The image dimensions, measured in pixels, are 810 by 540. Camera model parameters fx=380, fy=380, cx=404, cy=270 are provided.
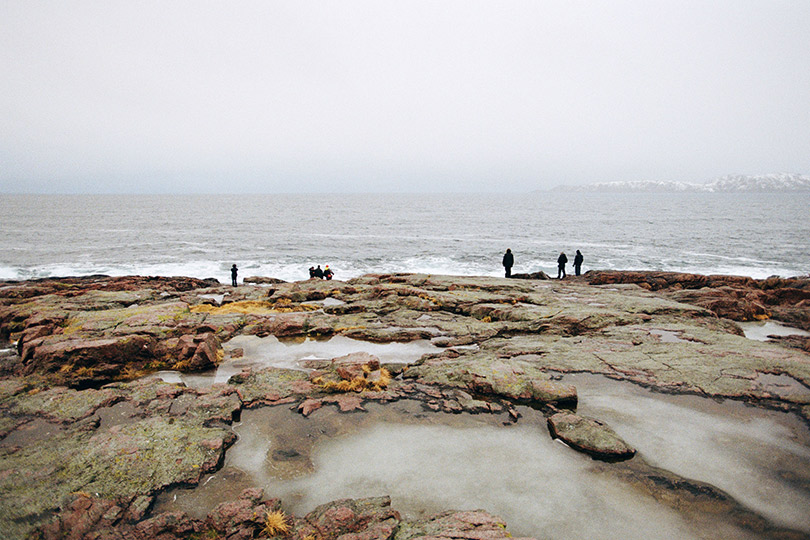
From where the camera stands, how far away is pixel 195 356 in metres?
13.0

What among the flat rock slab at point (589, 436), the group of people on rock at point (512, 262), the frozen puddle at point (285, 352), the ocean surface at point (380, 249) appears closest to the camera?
the flat rock slab at point (589, 436)

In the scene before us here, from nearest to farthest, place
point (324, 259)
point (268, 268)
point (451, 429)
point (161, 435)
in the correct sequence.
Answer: point (161, 435), point (451, 429), point (268, 268), point (324, 259)

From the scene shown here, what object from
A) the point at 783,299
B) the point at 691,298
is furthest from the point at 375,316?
the point at 783,299

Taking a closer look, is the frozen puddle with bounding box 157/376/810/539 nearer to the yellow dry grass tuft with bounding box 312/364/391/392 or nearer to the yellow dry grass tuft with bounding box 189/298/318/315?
the yellow dry grass tuft with bounding box 312/364/391/392

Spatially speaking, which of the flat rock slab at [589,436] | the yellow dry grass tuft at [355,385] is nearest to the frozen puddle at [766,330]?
Answer: the flat rock slab at [589,436]

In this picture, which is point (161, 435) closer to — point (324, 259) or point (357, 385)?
point (357, 385)

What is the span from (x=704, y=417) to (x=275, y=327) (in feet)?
49.0

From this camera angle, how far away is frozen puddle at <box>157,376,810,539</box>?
6617 mm

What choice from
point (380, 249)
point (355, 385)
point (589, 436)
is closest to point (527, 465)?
point (589, 436)

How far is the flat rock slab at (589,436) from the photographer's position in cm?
812

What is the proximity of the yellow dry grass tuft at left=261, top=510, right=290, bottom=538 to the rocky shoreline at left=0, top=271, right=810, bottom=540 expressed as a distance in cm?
5

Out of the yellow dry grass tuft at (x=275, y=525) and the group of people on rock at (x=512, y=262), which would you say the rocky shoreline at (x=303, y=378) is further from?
the group of people on rock at (x=512, y=262)

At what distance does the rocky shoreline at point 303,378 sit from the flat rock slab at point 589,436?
0.13 ft

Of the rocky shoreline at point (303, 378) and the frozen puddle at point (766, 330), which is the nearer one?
the rocky shoreline at point (303, 378)
